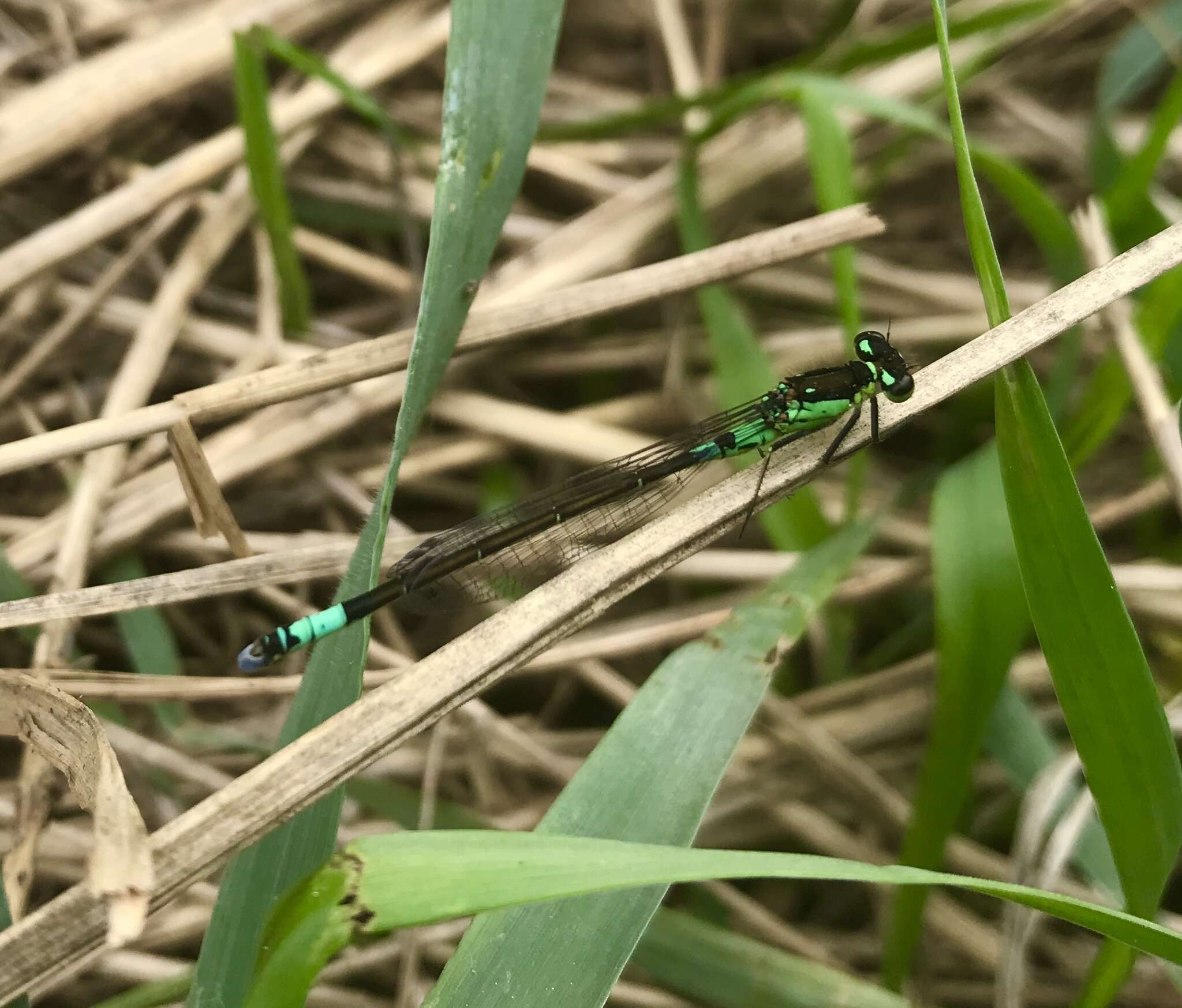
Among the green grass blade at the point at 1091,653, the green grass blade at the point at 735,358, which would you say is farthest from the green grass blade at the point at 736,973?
the green grass blade at the point at 735,358

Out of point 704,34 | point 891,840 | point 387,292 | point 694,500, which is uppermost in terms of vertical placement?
point 704,34

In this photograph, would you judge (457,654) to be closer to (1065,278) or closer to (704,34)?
(1065,278)

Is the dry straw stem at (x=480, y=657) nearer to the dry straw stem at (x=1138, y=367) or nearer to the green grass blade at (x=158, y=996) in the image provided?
the dry straw stem at (x=1138, y=367)

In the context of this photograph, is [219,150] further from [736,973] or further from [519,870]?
[736,973]

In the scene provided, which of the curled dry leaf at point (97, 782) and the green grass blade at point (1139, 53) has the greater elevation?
A: the green grass blade at point (1139, 53)

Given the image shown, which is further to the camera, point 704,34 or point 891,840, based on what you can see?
point 704,34

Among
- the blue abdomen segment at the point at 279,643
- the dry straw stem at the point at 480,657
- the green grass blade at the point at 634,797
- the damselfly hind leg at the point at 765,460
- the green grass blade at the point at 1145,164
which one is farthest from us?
the green grass blade at the point at 1145,164

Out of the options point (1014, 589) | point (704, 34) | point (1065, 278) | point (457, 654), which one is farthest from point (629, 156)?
point (457, 654)
